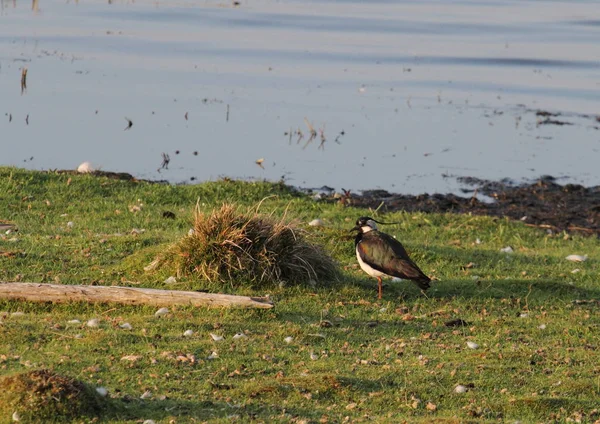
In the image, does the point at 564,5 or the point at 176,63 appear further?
the point at 564,5

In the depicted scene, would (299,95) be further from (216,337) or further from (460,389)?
(460,389)

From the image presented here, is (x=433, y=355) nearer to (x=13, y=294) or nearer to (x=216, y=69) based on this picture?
(x=13, y=294)

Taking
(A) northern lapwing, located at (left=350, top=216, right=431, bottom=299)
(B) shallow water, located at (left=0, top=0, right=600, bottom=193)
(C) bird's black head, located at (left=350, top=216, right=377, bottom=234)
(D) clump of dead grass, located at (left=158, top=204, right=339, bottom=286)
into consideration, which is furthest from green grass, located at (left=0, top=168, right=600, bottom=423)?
(B) shallow water, located at (left=0, top=0, right=600, bottom=193)

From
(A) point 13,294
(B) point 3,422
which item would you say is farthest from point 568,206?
(B) point 3,422

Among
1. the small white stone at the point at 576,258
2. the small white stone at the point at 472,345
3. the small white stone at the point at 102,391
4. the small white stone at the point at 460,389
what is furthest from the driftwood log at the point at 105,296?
the small white stone at the point at 576,258

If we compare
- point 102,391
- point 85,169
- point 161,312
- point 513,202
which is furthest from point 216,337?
point 513,202

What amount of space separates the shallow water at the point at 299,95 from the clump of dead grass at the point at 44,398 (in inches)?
530

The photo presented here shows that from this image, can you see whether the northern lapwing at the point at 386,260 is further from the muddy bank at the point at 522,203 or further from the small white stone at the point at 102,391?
the muddy bank at the point at 522,203

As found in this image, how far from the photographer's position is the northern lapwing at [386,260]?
1038 cm

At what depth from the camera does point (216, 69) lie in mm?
29953

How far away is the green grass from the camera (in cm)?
745

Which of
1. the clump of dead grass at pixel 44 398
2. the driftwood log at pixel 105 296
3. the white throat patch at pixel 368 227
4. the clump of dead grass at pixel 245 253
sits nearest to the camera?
the clump of dead grass at pixel 44 398

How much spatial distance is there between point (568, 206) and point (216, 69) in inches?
554

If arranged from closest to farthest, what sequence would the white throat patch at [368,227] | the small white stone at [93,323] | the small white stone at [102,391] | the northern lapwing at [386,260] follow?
→ the small white stone at [102,391]
the small white stone at [93,323]
the northern lapwing at [386,260]
the white throat patch at [368,227]
